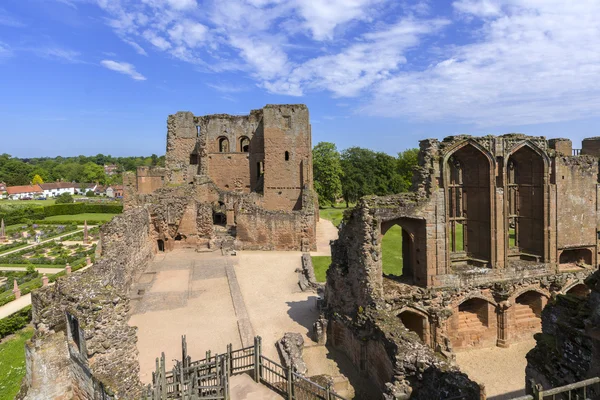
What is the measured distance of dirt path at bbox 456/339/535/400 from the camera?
9805 mm

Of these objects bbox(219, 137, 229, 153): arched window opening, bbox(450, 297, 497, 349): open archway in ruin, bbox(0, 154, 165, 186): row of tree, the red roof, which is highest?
bbox(0, 154, 165, 186): row of tree

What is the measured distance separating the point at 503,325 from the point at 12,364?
1607 cm

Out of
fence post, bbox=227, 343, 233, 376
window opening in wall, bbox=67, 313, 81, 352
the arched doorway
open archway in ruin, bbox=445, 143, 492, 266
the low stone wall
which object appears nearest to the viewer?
the low stone wall

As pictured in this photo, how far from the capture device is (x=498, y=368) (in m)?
11.0

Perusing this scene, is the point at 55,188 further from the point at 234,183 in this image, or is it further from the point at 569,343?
the point at 569,343

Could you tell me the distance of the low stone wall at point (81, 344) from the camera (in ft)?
24.1

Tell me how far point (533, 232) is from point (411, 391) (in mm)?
9105

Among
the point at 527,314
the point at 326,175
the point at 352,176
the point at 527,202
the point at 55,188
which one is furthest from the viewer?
the point at 55,188

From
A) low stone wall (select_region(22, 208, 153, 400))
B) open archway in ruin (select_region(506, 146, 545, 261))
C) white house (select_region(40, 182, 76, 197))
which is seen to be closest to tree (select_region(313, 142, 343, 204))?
open archway in ruin (select_region(506, 146, 545, 261))

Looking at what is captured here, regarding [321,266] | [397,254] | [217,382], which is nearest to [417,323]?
[217,382]

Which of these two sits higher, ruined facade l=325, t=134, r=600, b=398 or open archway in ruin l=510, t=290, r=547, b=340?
ruined facade l=325, t=134, r=600, b=398

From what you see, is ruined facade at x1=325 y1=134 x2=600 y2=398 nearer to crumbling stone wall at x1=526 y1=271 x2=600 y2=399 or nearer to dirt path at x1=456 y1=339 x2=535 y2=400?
dirt path at x1=456 y1=339 x2=535 y2=400

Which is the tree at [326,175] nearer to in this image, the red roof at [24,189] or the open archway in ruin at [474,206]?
the open archway in ruin at [474,206]

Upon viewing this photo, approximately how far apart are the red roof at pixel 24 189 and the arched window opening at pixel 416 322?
9882 centimetres
